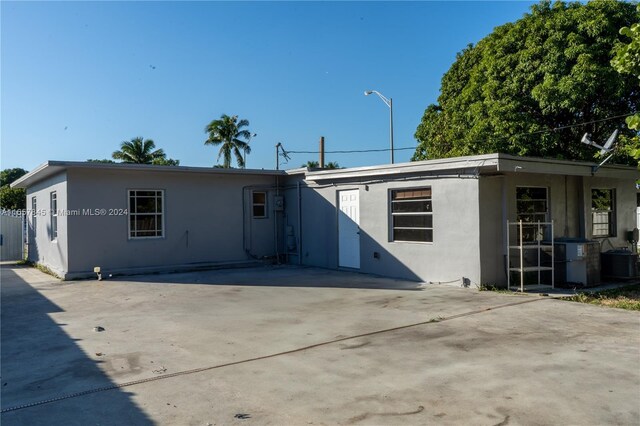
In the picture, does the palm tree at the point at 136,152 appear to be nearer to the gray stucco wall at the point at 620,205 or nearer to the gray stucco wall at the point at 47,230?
the gray stucco wall at the point at 47,230

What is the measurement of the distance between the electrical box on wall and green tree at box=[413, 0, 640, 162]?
7.26 metres

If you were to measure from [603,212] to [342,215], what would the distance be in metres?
7.44

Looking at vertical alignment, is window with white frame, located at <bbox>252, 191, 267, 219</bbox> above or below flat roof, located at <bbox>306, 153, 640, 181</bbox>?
below

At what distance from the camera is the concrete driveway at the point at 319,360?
4.42m

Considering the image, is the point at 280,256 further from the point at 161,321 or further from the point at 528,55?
the point at 528,55

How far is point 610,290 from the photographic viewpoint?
1099 cm

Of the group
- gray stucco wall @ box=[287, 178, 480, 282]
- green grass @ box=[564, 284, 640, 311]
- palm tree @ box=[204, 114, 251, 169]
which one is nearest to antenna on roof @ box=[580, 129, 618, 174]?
green grass @ box=[564, 284, 640, 311]

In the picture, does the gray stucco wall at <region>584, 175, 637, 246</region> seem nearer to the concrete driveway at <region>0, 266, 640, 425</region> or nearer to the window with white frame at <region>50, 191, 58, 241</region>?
the concrete driveway at <region>0, 266, 640, 425</region>

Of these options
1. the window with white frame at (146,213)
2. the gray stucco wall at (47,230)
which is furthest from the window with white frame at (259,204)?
the gray stucco wall at (47,230)

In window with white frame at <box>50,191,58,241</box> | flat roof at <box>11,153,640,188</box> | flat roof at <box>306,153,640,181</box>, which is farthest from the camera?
window with white frame at <box>50,191,58,241</box>

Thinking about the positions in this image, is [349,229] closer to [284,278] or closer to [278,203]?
[284,278]

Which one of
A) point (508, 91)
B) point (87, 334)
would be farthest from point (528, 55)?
point (87, 334)

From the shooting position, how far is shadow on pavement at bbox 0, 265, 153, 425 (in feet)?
14.3

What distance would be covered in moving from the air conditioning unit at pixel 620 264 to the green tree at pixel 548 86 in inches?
206
